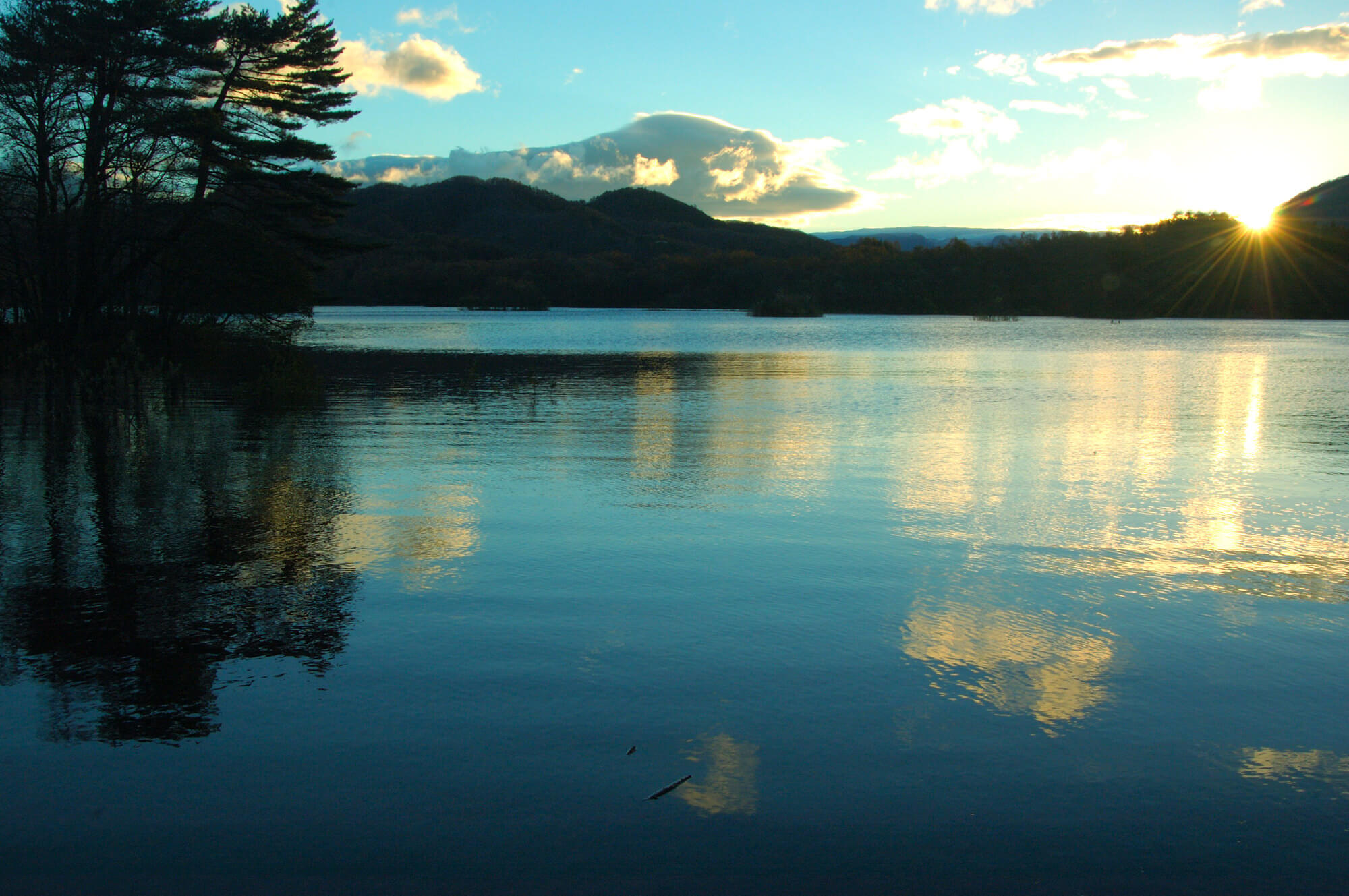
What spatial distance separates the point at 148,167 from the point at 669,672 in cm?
2489

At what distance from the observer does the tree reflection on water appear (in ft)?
14.7

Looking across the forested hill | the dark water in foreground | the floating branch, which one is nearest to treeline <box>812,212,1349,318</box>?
the forested hill

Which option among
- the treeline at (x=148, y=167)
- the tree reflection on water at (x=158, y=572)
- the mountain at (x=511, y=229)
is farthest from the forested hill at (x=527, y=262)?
the tree reflection on water at (x=158, y=572)

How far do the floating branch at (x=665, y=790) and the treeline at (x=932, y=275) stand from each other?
108 metres

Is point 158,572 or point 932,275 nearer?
point 158,572

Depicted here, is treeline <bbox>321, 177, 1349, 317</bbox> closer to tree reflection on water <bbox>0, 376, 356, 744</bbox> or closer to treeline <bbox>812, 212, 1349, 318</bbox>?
treeline <bbox>812, 212, 1349, 318</bbox>

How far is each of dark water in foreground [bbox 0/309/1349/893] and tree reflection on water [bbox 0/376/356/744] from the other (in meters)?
0.04

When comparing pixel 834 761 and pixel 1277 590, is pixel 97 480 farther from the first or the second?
pixel 1277 590

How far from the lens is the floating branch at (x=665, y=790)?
3502 mm

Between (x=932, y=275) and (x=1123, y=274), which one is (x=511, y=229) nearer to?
(x=932, y=275)

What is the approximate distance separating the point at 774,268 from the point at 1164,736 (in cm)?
15118

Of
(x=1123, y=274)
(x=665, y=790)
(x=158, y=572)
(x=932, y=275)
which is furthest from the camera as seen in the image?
(x=932, y=275)

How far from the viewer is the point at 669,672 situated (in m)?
4.67

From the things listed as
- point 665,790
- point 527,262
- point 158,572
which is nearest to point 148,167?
point 158,572
